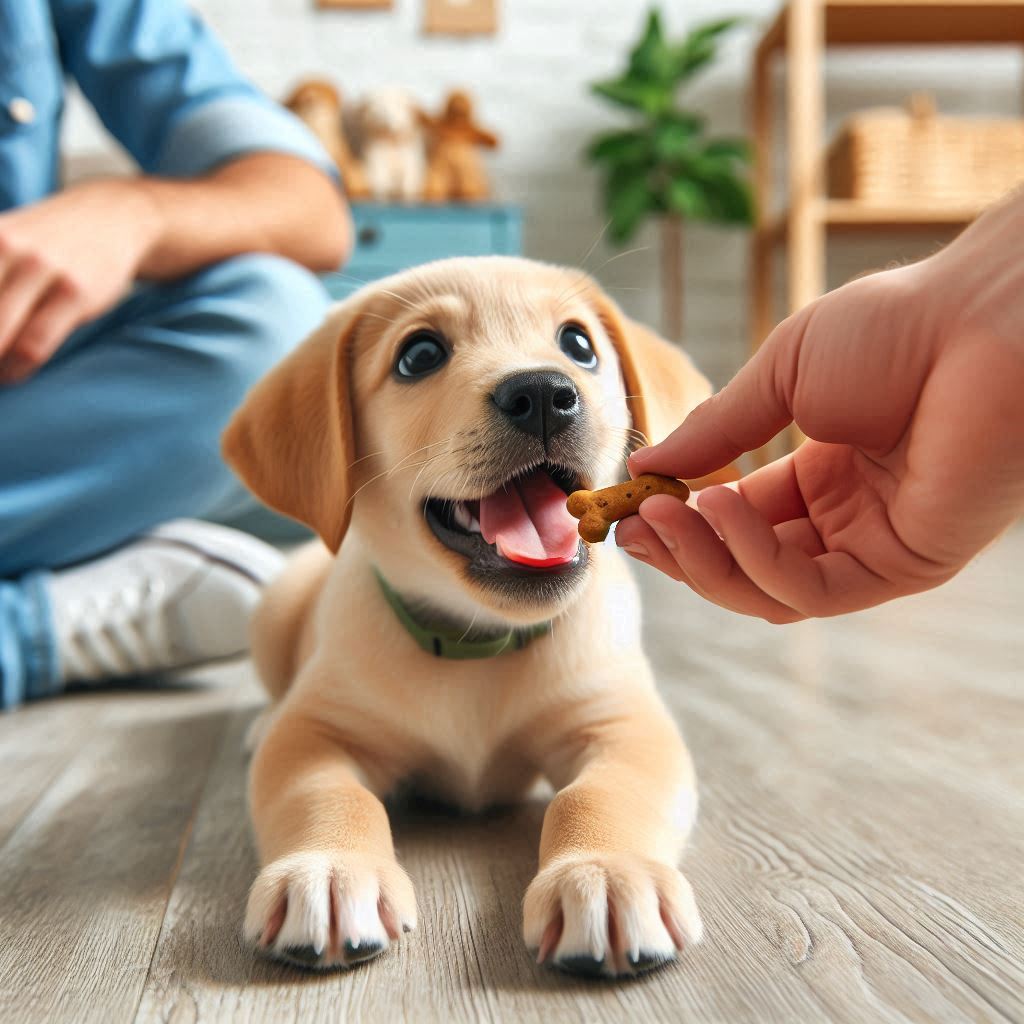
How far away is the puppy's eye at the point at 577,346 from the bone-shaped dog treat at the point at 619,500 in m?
0.28

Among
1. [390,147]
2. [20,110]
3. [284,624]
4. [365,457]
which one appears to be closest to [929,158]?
[390,147]

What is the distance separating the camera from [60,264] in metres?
1.76

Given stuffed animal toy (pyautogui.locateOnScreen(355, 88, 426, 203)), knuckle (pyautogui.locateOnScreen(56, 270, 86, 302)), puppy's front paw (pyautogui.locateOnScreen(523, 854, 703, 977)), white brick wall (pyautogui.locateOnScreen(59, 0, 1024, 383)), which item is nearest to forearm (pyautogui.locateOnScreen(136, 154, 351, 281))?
knuckle (pyautogui.locateOnScreen(56, 270, 86, 302))

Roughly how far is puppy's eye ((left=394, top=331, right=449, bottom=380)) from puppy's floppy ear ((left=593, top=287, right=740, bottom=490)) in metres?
0.22

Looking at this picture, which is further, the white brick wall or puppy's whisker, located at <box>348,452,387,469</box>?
the white brick wall

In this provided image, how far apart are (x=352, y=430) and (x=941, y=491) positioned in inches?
26.2

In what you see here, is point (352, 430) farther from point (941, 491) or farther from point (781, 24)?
point (781, 24)

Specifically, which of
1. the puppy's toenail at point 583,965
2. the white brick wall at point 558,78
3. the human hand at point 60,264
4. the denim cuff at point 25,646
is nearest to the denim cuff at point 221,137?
the human hand at point 60,264

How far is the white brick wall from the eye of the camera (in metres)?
5.15

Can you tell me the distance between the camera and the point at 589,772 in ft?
3.32

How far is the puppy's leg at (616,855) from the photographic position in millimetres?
766

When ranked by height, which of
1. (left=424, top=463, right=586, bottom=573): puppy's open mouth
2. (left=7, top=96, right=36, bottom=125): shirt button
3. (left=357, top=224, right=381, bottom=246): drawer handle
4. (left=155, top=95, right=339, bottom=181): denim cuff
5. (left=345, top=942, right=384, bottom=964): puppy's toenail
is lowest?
(left=357, top=224, right=381, bottom=246): drawer handle

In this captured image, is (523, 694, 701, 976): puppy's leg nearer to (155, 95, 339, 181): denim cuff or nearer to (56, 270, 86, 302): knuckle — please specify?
(56, 270, 86, 302): knuckle

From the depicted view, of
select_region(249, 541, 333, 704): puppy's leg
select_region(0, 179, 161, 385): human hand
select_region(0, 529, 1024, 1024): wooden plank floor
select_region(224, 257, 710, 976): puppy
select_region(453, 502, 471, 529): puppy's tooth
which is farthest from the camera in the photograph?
select_region(0, 179, 161, 385): human hand
